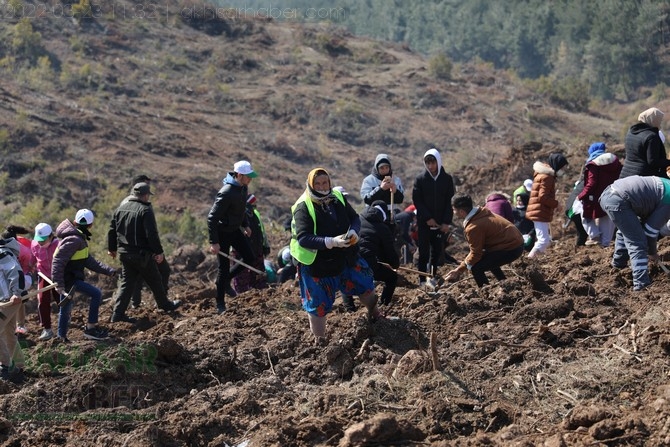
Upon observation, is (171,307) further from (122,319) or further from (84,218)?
(84,218)

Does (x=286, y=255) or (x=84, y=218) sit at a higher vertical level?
(x=84, y=218)

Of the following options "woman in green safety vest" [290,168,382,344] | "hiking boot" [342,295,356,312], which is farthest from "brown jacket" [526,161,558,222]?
"woman in green safety vest" [290,168,382,344]

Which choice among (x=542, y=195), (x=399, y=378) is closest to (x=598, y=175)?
(x=542, y=195)

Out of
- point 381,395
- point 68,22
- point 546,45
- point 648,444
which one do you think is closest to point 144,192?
point 381,395

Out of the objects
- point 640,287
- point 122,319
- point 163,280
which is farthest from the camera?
point 163,280

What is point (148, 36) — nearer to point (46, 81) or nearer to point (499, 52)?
point (46, 81)

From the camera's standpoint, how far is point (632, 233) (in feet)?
26.6

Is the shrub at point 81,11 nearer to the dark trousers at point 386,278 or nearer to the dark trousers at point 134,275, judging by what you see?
the dark trousers at point 134,275

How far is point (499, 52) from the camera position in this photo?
61219mm

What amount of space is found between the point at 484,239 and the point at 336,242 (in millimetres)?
2244

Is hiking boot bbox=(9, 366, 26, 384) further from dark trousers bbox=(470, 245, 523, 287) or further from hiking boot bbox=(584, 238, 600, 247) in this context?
hiking boot bbox=(584, 238, 600, 247)

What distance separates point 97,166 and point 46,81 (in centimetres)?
725

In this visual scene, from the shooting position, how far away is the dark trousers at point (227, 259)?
10.3m

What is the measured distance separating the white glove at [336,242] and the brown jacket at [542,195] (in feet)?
14.8
